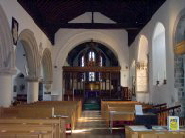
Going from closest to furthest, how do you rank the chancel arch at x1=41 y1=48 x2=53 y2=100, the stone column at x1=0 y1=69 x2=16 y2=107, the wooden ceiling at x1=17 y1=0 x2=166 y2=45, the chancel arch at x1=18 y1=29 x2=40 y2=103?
the stone column at x1=0 y1=69 x2=16 y2=107 < the wooden ceiling at x1=17 y1=0 x2=166 y2=45 < the chancel arch at x1=18 y1=29 x2=40 y2=103 < the chancel arch at x1=41 y1=48 x2=53 y2=100

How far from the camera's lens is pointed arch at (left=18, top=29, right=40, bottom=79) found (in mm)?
9778

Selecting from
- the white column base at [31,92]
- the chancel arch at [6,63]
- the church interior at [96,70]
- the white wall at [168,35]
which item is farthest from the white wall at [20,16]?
the white wall at [168,35]

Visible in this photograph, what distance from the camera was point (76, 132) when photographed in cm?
761

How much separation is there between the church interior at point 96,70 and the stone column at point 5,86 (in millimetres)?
27

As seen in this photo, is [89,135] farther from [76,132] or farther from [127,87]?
[127,87]

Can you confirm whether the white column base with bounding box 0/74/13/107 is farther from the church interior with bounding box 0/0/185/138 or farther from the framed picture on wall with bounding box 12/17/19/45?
the framed picture on wall with bounding box 12/17/19/45

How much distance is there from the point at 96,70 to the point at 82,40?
85.1 inches

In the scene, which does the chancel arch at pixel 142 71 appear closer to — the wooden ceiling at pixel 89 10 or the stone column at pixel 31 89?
the wooden ceiling at pixel 89 10

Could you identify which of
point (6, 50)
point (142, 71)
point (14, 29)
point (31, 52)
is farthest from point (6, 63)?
point (142, 71)

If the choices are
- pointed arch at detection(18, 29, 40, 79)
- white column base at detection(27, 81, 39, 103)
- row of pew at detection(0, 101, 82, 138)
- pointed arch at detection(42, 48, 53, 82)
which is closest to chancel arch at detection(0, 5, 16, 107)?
row of pew at detection(0, 101, 82, 138)

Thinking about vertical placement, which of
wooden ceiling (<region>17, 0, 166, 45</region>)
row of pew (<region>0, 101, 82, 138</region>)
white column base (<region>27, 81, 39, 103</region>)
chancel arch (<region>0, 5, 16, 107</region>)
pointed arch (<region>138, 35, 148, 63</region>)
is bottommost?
row of pew (<region>0, 101, 82, 138</region>)

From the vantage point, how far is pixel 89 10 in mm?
14992

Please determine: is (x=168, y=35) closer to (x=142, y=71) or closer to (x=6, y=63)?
(x=6, y=63)

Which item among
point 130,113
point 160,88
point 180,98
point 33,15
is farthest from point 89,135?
point 33,15
